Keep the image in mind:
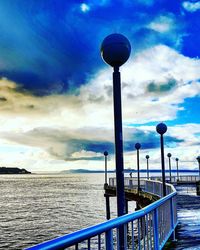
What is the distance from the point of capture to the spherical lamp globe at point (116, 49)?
6508mm

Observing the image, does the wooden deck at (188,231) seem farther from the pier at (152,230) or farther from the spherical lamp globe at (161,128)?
the spherical lamp globe at (161,128)

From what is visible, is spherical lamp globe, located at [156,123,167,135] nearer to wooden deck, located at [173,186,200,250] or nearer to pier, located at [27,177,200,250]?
pier, located at [27,177,200,250]

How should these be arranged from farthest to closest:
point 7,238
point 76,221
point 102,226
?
point 76,221, point 7,238, point 102,226

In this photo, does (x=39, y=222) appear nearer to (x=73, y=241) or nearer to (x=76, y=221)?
(x=76, y=221)

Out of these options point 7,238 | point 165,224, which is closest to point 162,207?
point 165,224

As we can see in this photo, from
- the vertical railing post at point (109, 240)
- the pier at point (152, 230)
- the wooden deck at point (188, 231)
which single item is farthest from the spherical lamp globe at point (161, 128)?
the vertical railing post at point (109, 240)

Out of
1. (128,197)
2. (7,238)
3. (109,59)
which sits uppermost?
(109,59)

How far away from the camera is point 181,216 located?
14.2 meters

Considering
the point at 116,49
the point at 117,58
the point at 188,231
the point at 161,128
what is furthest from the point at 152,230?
the point at 161,128

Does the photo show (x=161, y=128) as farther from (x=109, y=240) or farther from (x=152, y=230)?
(x=109, y=240)

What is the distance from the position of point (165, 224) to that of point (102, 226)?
18.7ft

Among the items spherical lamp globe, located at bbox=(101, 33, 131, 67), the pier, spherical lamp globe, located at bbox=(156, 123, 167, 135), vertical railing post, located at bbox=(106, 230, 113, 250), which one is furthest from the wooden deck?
vertical railing post, located at bbox=(106, 230, 113, 250)

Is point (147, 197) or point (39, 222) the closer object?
point (147, 197)

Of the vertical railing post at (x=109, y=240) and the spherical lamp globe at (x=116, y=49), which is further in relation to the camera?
the spherical lamp globe at (x=116, y=49)
